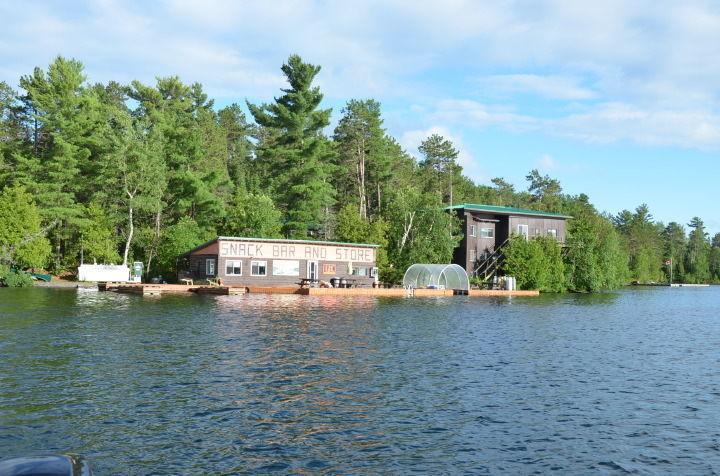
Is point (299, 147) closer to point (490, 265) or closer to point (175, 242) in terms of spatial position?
point (175, 242)

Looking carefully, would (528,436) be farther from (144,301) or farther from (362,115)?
(362,115)

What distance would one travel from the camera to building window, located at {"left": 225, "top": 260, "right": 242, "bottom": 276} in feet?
222

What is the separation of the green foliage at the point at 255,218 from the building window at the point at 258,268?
9867 millimetres

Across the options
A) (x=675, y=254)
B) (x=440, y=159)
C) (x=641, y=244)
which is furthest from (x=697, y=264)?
(x=440, y=159)

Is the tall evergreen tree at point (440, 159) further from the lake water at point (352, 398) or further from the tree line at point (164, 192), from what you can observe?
the lake water at point (352, 398)

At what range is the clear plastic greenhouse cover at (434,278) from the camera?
238ft

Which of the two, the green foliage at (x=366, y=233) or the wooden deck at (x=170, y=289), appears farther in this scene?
the green foliage at (x=366, y=233)

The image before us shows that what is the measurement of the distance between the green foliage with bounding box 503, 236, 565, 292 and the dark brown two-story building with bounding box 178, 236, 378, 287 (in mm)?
18808

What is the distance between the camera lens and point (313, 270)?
237 feet

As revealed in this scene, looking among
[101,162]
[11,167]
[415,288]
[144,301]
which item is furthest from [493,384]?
[11,167]

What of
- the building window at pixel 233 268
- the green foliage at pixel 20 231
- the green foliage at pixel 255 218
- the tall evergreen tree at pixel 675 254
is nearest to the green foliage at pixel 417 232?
the green foliage at pixel 255 218

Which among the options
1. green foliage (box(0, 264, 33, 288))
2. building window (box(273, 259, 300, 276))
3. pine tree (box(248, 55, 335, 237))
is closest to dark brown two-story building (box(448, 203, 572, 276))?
pine tree (box(248, 55, 335, 237))

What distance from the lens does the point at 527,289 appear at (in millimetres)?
81688

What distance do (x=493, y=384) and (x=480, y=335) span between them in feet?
42.8
